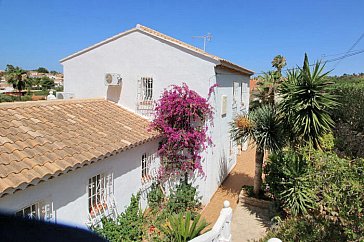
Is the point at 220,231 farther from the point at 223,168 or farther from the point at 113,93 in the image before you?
the point at 113,93

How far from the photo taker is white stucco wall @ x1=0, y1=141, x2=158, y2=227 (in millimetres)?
6445

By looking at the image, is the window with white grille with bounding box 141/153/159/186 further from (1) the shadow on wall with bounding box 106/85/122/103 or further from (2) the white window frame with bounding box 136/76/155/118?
(1) the shadow on wall with bounding box 106/85/122/103

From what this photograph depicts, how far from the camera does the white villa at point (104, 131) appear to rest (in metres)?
6.91

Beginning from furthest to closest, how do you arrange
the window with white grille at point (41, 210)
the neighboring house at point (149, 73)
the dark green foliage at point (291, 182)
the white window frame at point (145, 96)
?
1. the white window frame at point (145, 96)
2. the neighboring house at point (149, 73)
3. the dark green foliage at point (291, 182)
4. the window with white grille at point (41, 210)

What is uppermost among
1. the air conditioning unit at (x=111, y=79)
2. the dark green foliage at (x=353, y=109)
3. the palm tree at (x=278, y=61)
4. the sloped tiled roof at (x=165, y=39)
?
the palm tree at (x=278, y=61)

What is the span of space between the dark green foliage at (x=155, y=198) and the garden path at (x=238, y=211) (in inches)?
91.2

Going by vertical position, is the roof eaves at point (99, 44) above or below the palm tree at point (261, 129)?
above

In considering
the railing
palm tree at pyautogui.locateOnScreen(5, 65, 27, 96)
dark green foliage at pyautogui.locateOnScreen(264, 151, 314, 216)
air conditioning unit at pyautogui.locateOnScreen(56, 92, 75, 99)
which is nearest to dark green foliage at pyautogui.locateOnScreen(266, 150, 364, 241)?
dark green foliage at pyautogui.locateOnScreen(264, 151, 314, 216)

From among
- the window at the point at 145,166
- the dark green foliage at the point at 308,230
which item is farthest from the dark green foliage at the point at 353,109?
the window at the point at 145,166

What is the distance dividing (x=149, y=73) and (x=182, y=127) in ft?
11.7

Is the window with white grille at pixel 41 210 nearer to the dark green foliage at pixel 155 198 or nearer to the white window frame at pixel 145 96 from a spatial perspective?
the dark green foliage at pixel 155 198

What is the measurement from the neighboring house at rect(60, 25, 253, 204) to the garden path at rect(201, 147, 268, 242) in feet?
2.29

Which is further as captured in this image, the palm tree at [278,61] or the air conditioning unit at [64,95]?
the palm tree at [278,61]

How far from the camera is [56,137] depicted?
8.48 m
